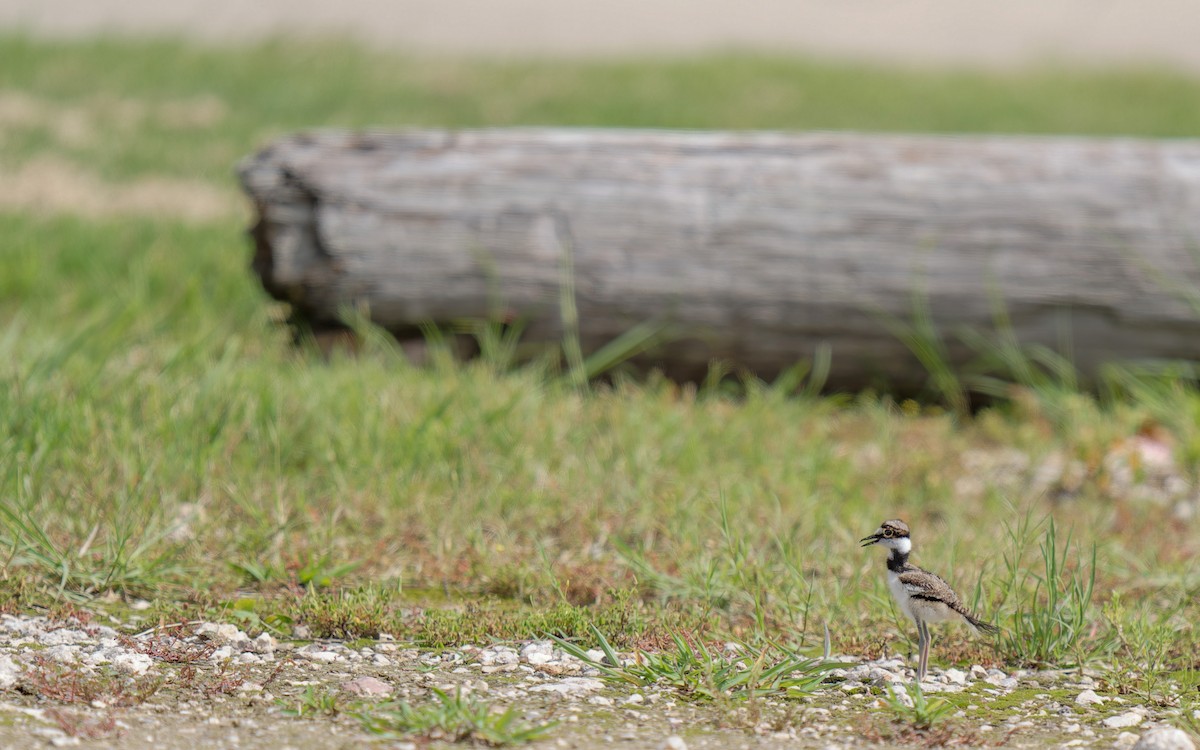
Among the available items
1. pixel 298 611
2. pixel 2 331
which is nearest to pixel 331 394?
pixel 298 611

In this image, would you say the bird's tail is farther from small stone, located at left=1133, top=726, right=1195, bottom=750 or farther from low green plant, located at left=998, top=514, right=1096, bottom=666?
small stone, located at left=1133, top=726, right=1195, bottom=750

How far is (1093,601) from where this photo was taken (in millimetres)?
3330

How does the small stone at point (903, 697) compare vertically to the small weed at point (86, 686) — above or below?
below

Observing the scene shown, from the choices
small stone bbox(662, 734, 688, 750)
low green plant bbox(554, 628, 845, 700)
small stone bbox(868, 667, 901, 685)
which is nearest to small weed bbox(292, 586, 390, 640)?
low green plant bbox(554, 628, 845, 700)

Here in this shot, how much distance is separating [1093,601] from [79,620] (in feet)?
9.08

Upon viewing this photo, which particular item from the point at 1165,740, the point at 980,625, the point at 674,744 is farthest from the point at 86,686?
the point at 1165,740

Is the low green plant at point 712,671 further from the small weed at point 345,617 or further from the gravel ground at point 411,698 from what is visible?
the small weed at point 345,617

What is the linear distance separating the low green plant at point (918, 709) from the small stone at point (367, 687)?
3.65 feet

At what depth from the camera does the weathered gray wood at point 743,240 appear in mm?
5227

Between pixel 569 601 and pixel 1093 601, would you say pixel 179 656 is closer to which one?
pixel 569 601

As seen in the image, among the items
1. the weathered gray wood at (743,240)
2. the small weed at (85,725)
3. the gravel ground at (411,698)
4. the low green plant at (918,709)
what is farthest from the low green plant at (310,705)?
the weathered gray wood at (743,240)

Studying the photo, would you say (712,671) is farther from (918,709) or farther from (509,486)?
(509,486)

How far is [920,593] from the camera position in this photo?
2.56 metres

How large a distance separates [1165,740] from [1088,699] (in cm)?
36
